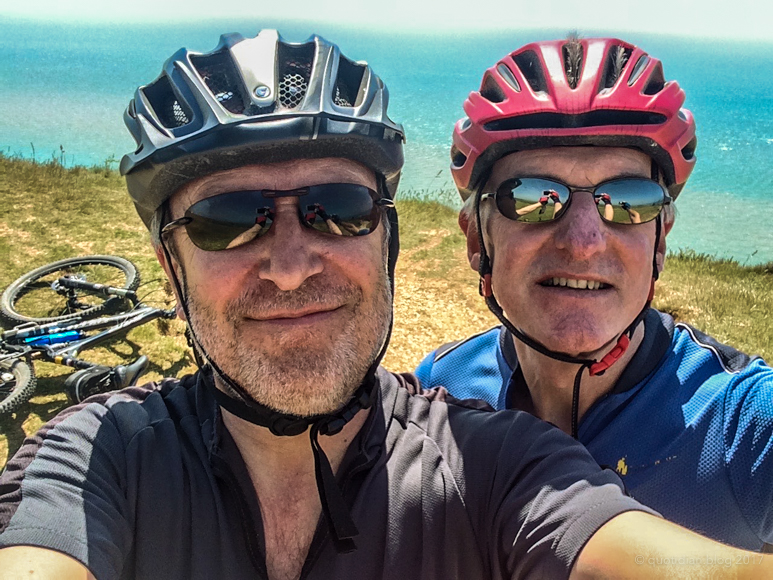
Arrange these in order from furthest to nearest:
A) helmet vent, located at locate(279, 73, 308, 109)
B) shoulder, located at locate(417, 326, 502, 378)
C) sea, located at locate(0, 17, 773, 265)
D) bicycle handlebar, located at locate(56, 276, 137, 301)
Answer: sea, located at locate(0, 17, 773, 265) < bicycle handlebar, located at locate(56, 276, 137, 301) < shoulder, located at locate(417, 326, 502, 378) < helmet vent, located at locate(279, 73, 308, 109)

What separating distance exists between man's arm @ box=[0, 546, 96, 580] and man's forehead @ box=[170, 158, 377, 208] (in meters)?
1.33

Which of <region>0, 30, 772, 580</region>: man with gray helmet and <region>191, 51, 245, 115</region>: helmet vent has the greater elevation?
<region>191, 51, 245, 115</region>: helmet vent

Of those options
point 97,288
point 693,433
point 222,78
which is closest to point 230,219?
point 222,78

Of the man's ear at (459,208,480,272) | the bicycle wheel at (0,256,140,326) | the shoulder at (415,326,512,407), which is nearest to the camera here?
the shoulder at (415,326,512,407)

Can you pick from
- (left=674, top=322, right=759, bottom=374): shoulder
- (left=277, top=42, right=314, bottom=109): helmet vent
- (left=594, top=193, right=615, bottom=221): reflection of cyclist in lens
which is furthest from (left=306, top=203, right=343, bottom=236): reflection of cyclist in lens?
(left=674, top=322, right=759, bottom=374): shoulder

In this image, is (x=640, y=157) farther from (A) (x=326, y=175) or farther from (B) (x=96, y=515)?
(B) (x=96, y=515)

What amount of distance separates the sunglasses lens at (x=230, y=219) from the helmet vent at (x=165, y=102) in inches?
23.2

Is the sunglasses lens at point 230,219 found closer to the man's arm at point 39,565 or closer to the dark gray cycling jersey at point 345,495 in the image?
the dark gray cycling jersey at point 345,495

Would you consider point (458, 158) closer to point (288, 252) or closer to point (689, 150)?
point (689, 150)

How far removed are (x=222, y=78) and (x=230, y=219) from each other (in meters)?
0.79

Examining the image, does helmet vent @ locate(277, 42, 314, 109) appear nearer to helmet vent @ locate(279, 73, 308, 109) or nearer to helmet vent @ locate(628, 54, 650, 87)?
helmet vent @ locate(279, 73, 308, 109)

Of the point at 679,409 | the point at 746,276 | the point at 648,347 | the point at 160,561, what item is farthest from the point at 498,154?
the point at 746,276

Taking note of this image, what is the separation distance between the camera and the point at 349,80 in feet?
8.63

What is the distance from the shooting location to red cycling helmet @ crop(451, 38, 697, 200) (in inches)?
98.0
